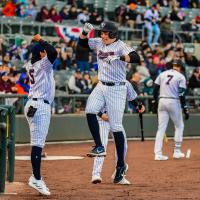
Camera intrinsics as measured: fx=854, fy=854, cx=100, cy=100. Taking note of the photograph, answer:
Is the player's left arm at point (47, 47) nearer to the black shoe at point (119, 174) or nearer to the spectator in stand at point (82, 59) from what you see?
the black shoe at point (119, 174)

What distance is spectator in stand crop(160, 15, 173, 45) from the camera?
30.6 metres

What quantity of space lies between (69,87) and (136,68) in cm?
280

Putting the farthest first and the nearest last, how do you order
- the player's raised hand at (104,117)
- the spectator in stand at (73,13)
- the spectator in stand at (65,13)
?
the spectator in stand at (73,13), the spectator in stand at (65,13), the player's raised hand at (104,117)

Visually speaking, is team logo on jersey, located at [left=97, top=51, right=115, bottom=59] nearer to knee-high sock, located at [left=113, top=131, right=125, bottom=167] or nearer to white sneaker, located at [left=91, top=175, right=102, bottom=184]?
knee-high sock, located at [left=113, top=131, right=125, bottom=167]

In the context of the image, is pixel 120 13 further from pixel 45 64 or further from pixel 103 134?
pixel 45 64

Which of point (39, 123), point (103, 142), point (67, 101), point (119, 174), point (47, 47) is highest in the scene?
point (47, 47)

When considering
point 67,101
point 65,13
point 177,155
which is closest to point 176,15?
point 65,13

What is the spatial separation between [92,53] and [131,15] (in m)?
4.71

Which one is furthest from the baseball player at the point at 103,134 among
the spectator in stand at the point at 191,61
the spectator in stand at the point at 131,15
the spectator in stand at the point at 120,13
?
the spectator in stand at the point at 120,13

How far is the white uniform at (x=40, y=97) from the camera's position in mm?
10703

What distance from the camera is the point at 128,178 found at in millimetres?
13125

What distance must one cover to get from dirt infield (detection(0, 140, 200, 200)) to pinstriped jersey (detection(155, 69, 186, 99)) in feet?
4.29

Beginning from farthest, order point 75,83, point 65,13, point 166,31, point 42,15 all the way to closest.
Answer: point 166,31, point 65,13, point 42,15, point 75,83

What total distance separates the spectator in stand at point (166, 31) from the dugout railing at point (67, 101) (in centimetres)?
608
